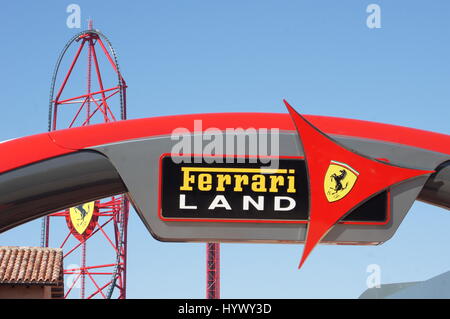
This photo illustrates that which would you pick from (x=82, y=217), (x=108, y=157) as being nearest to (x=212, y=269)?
(x=82, y=217)

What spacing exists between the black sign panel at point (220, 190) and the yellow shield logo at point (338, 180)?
71 centimetres

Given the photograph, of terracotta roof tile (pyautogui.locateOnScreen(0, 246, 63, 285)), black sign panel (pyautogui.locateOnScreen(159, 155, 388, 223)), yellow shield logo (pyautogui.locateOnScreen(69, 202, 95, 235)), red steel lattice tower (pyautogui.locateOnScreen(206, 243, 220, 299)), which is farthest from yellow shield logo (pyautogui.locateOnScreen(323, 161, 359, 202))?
red steel lattice tower (pyautogui.locateOnScreen(206, 243, 220, 299))

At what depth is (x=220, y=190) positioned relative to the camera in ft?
36.6

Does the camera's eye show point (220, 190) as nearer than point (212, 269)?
Yes

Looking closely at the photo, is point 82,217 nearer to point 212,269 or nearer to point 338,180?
point 212,269

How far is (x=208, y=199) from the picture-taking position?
11.1 metres

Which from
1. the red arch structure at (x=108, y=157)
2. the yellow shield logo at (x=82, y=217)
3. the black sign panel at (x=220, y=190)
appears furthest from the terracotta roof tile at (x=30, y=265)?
the yellow shield logo at (x=82, y=217)

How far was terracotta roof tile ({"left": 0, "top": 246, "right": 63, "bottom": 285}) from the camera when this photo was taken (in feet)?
65.2

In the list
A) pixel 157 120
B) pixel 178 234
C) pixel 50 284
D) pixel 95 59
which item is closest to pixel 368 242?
pixel 178 234

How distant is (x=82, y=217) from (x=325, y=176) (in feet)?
75.3

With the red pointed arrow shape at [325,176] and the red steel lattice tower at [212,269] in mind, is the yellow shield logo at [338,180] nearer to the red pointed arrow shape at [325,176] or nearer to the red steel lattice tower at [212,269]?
the red pointed arrow shape at [325,176]

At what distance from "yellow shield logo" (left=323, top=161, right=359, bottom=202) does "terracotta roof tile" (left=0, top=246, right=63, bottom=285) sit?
1077cm
